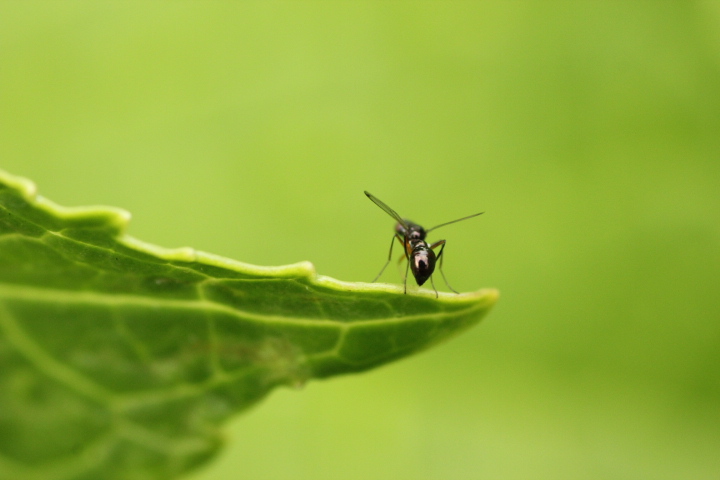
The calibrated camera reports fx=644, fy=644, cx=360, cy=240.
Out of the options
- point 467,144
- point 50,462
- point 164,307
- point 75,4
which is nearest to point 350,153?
point 467,144

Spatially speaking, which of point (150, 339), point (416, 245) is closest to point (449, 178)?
point (416, 245)

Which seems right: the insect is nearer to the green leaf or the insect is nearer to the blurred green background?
the blurred green background

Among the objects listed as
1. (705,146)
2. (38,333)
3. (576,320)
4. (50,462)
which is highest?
(705,146)

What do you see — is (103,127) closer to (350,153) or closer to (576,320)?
(350,153)

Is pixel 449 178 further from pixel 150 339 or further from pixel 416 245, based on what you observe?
pixel 150 339

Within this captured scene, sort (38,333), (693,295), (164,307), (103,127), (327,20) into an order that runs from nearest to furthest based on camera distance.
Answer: (38,333)
(164,307)
(693,295)
(103,127)
(327,20)
